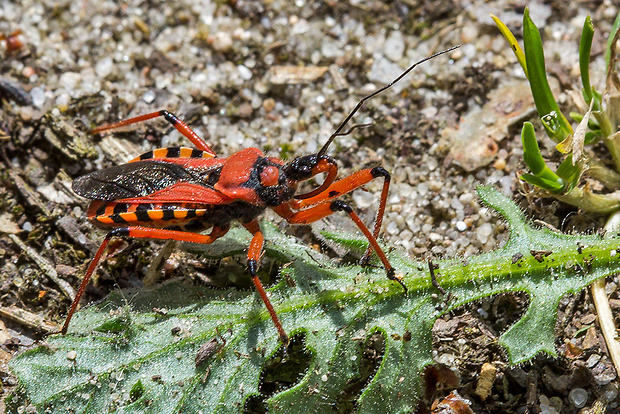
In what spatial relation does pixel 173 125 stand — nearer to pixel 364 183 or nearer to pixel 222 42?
A: pixel 222 42

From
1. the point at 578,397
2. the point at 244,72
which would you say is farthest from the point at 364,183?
the point at 244,72

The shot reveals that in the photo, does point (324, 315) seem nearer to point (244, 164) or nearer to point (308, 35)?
point (244, 164)

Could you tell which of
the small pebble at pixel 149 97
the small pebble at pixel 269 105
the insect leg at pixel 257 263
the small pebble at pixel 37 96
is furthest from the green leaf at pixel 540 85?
the small pebble at pixel 37 96

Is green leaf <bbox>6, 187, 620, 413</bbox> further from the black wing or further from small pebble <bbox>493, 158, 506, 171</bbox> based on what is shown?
small pebble <bbox>493, 158, 506, 171</bbox>

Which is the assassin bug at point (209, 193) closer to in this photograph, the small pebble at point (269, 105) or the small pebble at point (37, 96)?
the small pebble at point (269, 105)

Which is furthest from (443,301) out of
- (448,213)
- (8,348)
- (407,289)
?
(8,348)
